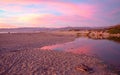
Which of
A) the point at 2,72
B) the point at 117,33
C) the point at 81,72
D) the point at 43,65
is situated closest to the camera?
the point at 2,72

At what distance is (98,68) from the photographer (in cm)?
1537

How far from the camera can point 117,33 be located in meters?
66.5

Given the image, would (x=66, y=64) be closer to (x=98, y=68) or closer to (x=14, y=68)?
(x=98, y=68)

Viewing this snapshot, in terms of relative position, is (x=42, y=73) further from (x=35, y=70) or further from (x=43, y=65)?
(x=43, y=65)

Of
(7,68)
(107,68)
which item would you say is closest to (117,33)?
(107,68)

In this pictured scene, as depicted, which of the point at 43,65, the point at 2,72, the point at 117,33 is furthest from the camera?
the point at 117,33

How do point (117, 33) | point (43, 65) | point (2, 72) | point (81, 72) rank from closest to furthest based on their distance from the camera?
1. point (2, 72)
2. point (81, 72)
3. point (43, 65)
4. point (117, 33)

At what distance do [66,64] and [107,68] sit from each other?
132 inches

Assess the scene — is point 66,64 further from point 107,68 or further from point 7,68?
point 7,68

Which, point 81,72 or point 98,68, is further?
point 98,68

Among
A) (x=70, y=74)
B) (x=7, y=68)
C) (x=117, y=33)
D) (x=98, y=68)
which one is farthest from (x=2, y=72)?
(x=117, y=33)

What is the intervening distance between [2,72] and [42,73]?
269 centimetres

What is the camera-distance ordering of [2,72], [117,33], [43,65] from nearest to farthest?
[2,72]
[43,65]
[117,33]

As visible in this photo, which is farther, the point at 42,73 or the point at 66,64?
the point at 66,64
